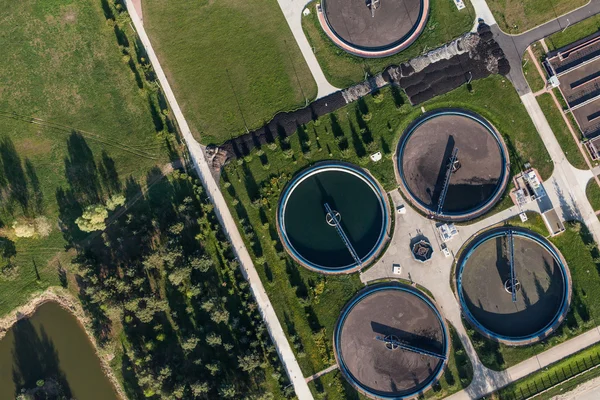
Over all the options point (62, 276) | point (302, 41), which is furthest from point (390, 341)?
point (62, 276)

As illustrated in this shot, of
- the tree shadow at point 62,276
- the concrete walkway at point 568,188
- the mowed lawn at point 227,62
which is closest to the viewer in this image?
the concrete walkway at point 568,188

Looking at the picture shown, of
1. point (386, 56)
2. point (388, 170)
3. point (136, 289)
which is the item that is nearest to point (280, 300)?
point (136, 289)

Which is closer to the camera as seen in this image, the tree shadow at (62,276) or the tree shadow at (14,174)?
the tree shadow at (62,276)

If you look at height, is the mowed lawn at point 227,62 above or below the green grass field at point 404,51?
above

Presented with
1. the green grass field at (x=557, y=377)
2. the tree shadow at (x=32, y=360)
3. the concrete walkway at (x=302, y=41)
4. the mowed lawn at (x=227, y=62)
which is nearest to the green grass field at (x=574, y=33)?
the concrete walkway at (x=302, y=41)

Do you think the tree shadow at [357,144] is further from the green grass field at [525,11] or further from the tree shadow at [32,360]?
the tree shadow at [32,360]

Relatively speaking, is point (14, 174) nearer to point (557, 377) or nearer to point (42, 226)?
point (42, 226)

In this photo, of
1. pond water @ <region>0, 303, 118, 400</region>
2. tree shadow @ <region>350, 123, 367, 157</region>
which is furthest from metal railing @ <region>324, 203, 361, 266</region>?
pond water @ <region>0, 303, 118, 400</region>


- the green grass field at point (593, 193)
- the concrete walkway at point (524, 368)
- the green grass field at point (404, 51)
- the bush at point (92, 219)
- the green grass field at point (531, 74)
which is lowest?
the concrete walkway at point (524, 368)

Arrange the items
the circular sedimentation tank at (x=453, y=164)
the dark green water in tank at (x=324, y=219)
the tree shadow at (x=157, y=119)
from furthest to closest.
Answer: the tree shadow at (x=157, y=119)
the dark green water in tank at (x=324, y=219)
the circular sedimentation tank at (x=453, y=164)
